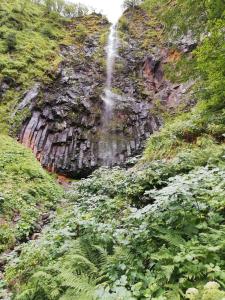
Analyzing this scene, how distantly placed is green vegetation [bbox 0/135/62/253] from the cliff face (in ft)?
11.3

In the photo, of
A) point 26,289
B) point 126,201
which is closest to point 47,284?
point 26,289

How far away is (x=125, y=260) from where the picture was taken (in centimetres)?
362

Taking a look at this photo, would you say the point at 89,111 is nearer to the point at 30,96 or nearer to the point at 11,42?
the point at 30,96

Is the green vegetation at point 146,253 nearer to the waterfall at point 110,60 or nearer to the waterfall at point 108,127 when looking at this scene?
the waterfall at point 108,127

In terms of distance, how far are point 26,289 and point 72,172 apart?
13.9 meters

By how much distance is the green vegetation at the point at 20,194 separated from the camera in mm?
8156

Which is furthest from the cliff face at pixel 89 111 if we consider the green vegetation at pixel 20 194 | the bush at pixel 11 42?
the bush at pixel 11 42

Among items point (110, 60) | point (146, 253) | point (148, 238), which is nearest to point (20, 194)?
point (148, 238)

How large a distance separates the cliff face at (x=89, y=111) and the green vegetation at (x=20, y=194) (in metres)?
3.43

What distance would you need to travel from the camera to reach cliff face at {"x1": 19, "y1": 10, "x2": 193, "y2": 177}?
720 inches

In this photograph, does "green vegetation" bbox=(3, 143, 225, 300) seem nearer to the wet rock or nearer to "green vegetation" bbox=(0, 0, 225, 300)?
"green vegetation" bbox=(0, 0, 225, 300)

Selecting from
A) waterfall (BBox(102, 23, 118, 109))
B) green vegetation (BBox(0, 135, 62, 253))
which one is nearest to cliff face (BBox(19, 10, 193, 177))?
waterfall (BBox(102, 23, 118, 109))

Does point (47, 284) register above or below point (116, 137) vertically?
below

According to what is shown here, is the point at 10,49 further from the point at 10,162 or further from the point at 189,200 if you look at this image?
the point at 189,200
